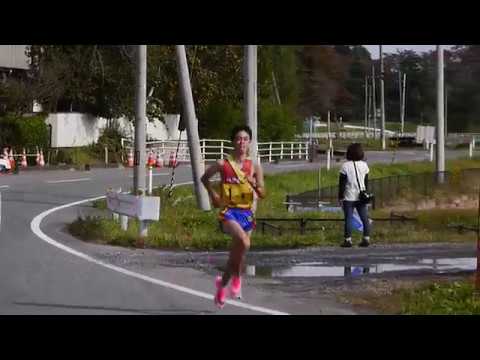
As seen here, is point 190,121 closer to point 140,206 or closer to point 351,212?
point 140,206

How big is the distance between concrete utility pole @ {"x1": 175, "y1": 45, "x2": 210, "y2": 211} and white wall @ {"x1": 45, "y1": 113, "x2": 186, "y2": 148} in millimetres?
21187

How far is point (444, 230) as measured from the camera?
18516 millimetres

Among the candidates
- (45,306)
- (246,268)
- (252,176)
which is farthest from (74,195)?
(252,176)

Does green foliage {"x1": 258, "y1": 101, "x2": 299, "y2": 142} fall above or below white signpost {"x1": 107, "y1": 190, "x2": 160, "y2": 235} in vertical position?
above

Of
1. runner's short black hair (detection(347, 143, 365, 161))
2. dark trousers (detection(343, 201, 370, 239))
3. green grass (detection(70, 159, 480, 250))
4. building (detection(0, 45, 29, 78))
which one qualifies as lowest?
green grass (detection(70, 159, 480, 250))

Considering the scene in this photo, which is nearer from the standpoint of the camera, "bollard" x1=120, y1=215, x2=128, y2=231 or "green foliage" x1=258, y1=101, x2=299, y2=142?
"bollard" x1=120, y1=215, x2=128, y2=231

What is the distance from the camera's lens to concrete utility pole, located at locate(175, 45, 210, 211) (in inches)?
711

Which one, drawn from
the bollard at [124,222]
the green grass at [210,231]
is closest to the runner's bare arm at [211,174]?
the green grass at [210,231]

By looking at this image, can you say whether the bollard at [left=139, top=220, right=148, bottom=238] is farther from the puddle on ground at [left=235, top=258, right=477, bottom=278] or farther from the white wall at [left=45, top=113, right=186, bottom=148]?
the white wall at [left=45, top=113, right=186, bottom=148]

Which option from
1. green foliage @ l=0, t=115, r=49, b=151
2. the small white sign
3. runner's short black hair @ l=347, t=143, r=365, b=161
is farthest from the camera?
green foliage @ l=0, t=115, r=49, b=151

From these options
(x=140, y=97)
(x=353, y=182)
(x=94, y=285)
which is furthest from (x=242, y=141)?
(x=140, y=97)

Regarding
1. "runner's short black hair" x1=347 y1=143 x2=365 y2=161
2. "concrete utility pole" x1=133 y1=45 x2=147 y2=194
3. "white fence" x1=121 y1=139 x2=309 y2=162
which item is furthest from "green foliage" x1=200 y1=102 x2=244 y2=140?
"runner's short black hair" x1=347 y1=143 x2=365 y2=161

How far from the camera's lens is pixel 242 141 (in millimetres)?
7723
